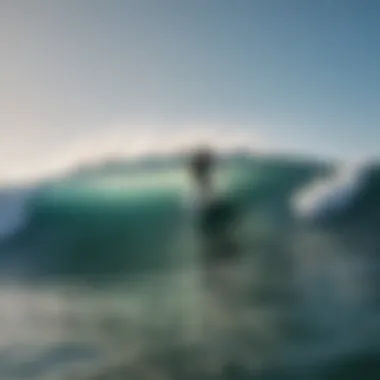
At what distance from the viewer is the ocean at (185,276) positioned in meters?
1.30

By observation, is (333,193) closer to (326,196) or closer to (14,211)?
(326,196)

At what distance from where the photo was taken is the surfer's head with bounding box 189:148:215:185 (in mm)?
1354

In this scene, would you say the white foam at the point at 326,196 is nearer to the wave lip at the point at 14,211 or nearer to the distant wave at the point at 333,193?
the distant wave at the point at 333,193

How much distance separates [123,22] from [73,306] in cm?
57

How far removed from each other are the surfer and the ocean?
0.05 feet

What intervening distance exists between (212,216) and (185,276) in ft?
0.43

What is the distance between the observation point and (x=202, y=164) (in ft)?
4.47

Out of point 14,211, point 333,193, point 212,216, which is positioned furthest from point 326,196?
point 14,211

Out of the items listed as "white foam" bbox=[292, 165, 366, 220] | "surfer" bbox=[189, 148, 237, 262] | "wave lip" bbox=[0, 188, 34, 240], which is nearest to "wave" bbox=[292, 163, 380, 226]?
"white foam" bbox=[292, 165, 366, 220]

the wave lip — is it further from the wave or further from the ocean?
the wave

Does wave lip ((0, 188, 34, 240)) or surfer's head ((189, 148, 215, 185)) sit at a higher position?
surfer's head ((189, 148, 215, 185))

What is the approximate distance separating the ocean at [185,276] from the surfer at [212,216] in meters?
0.01

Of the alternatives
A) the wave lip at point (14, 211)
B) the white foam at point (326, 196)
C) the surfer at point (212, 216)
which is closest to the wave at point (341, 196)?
the white foam at point (326, 196)

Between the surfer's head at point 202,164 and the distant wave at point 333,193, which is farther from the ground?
the surfer's head at point 202,164
